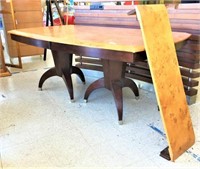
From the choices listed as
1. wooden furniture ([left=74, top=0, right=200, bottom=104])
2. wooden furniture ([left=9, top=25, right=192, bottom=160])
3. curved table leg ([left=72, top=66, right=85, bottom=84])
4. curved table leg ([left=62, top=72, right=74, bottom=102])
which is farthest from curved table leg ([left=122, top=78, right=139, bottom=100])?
curved table leg ([left=72, top=66, right=85, bottom=84])

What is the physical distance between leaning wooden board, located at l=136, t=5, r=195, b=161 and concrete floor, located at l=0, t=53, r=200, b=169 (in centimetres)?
11

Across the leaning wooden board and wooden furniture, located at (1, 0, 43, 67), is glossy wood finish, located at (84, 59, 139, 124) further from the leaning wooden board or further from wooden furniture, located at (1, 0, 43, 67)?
wooden furniture, located at (1, 0, 43, 67)

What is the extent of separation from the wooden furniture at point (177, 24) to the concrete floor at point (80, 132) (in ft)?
0.77

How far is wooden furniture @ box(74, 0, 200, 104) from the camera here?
2.00 m

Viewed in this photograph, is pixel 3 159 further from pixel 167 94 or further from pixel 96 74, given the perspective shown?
pixel 96 74

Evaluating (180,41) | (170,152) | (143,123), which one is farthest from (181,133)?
(180,41)

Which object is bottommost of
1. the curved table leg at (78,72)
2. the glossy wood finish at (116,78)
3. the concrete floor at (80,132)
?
the concrete floor at (80,132)

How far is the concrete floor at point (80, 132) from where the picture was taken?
149 cm

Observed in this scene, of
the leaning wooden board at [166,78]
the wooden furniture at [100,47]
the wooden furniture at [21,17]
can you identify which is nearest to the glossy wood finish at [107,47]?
the wooden furniture at [100,47]

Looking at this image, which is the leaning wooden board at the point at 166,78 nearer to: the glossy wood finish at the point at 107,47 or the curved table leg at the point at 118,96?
the glossy wood finish at the point at 107,47

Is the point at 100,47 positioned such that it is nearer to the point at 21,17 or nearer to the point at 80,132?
the point at 80,132

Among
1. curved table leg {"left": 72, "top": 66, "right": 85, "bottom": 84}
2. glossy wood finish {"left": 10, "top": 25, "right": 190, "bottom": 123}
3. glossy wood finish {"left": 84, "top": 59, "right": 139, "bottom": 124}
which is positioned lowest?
curved table leg {"left": 72, "top": 66, "right": 85, "bottom": 84}

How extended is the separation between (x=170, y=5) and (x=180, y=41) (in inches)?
27.4

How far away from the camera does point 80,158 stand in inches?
59.7
